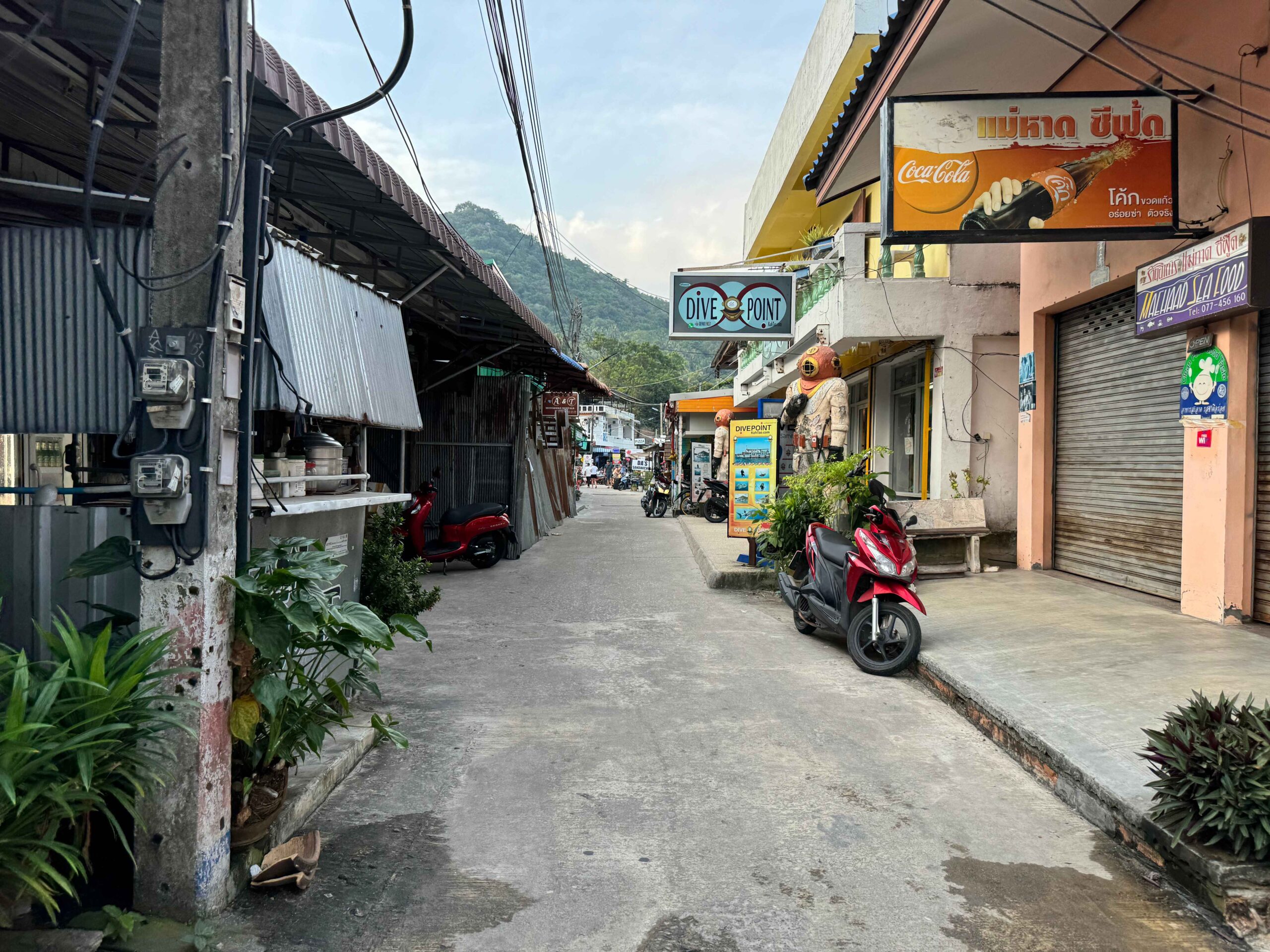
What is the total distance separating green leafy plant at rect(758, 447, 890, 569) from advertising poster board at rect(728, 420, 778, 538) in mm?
2042

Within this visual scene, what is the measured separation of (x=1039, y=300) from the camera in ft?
32.1

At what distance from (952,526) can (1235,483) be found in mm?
3951

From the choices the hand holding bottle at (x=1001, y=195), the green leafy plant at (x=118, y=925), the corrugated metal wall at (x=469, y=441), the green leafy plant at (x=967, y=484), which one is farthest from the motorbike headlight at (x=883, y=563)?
the corrugated metal wall at (x=469, y=441)

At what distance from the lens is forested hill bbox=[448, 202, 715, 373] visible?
56.5 metres

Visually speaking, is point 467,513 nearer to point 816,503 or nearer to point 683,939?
point 816,503

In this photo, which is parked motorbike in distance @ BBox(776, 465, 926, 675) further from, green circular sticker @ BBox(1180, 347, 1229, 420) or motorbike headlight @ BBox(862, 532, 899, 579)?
green circular sticker @ BBox(1180, 347, 1229, 420)

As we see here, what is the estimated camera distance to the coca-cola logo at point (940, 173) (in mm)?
6969

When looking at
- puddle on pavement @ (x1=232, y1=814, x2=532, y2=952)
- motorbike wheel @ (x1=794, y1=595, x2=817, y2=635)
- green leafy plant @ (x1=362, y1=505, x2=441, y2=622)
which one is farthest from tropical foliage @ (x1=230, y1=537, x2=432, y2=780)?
motorbike wheel @ (x1=794, y1=595, x2=817, y2=635)

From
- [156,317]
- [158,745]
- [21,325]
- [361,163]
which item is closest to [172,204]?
[156,317]

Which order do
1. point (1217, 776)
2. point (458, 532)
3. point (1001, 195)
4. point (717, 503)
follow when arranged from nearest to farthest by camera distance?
point (1217, 776), point (1001, 195), point (458, 532), point (717, 503)

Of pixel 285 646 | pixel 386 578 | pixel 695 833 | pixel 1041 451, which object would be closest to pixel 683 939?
A: pixel 695 833

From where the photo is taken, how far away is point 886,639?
6418 mm

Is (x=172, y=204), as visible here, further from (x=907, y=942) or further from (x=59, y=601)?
(x=907, y=942)

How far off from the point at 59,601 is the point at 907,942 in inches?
127
